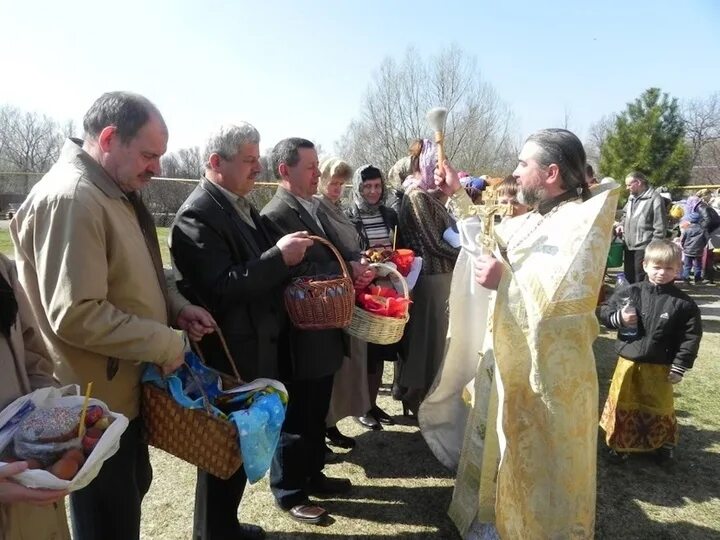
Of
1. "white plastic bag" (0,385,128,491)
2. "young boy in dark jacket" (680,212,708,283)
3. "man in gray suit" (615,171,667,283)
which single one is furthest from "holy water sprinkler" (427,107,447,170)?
"young boy in dark jacket" (680,212,708,283)

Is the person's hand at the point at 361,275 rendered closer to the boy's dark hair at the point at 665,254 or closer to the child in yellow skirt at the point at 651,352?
the child in yellow skirt at the point at 651,352

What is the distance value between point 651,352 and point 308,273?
7.66 feet

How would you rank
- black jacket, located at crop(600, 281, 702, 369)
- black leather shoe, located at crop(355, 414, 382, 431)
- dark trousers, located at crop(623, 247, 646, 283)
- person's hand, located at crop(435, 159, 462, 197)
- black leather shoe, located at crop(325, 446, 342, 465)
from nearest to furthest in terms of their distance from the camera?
person's hand, located at crop(435, 159, 462, 197) < black jacket, located at crop(600, 281, 702, 369) < black leather shoe, located at crop(325, 446, 342, 465) < black leather shoe, located at crop(355, 414, 382, 431) < dark trousers, located at crop(623, 247, 646, 283)

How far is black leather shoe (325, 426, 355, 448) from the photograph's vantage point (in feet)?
12.5

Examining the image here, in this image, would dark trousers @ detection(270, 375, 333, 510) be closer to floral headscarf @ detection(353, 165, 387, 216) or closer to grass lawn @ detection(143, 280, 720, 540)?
grass lawn @ detection(143, 280, 720, 540)

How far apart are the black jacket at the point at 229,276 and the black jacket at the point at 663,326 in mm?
2342

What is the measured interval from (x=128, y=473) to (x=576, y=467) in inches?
71.6

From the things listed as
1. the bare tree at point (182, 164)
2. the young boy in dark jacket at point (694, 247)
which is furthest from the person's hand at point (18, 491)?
the bare tree at point (182, 164)

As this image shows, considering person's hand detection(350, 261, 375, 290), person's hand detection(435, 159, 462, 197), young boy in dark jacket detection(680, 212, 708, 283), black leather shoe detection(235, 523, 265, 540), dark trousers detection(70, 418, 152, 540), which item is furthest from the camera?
young boy in dark jacket detection(680, 212, 708, 283)

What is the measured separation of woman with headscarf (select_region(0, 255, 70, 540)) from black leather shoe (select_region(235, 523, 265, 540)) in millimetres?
1232

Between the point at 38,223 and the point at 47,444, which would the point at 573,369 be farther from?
the point at 38,223

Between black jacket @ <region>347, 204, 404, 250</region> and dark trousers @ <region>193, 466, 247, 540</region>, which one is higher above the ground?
black jacket @ <region>347, 204, 404, 250</region>

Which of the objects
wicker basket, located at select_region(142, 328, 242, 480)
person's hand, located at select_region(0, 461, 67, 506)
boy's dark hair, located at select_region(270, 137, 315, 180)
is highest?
boy's dark hair, located at select_region(270, 137, 315, 180)

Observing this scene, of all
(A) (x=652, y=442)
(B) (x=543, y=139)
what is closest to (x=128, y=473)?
(B) (x=543, y=139)
